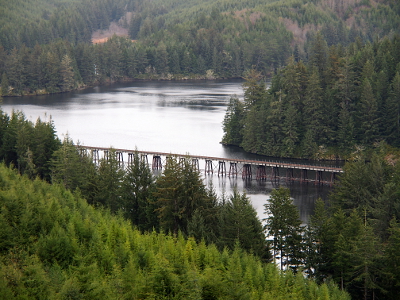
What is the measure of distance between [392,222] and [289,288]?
16.8m

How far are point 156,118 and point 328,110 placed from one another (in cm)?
3859

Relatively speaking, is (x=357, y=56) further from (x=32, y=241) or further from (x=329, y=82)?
(x=32, y=241)

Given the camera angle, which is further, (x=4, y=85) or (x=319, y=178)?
(x=4, y=85)

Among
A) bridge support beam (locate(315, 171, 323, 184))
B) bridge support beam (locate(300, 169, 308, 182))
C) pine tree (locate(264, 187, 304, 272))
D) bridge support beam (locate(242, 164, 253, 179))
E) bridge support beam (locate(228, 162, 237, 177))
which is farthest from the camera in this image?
bridge support beam (locate(228, 162, 237, 177))

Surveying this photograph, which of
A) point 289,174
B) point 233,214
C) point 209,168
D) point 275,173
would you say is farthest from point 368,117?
point 233,214

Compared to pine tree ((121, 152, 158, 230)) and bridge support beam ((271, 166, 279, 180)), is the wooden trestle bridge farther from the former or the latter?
pine tree ((121, 152, 158, 230))

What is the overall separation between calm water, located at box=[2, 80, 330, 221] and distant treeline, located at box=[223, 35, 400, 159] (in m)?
5.19

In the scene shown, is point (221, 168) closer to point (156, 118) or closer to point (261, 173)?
point (261, 173)

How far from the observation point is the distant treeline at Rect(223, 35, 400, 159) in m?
89.1

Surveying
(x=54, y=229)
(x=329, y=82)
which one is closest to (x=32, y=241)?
(x=54, y=229)

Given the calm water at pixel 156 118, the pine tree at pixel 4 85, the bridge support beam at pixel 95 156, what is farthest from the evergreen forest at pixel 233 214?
the pine tree at pixel 4 85

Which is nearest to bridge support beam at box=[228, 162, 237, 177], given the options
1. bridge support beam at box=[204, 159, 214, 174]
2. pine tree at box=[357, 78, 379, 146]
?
bridge support beam at box=[204, 159, 214, 174]

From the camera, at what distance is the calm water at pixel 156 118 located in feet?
249

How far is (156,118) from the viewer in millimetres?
120188
